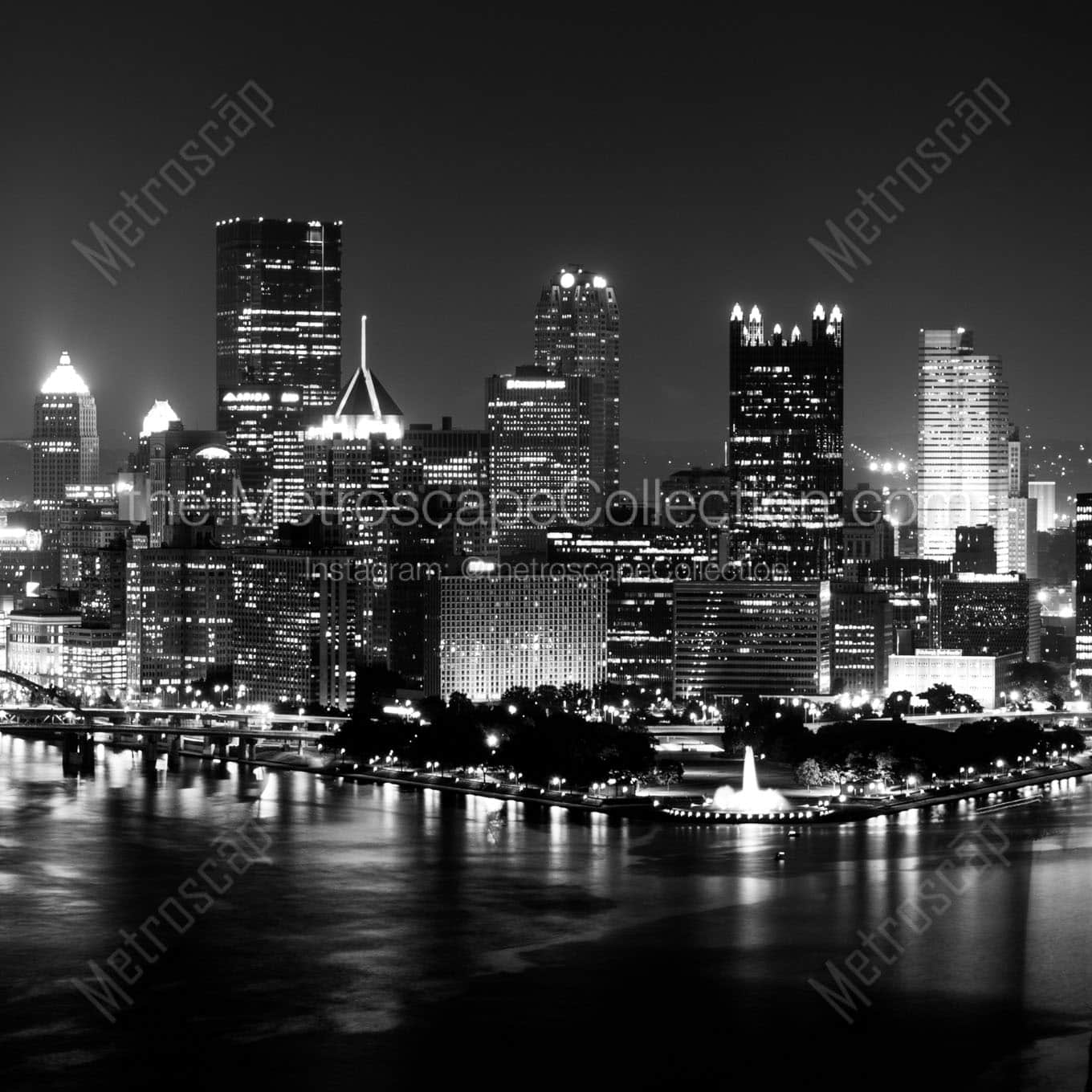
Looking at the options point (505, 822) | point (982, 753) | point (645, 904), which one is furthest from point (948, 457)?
point (645, 904)

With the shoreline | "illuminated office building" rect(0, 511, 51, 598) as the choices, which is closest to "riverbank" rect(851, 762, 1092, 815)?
the shoreline

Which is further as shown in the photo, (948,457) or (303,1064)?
(948,457)

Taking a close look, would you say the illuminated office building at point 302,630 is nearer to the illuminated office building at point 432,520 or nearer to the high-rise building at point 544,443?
the illuminated office building at point 432,520

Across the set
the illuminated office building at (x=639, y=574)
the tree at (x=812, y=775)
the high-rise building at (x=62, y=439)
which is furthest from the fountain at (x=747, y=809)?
the high-rise building at (x=62, y=439)

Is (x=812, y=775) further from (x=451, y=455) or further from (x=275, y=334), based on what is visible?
(x=275, y=334)

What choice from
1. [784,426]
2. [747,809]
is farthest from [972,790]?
[784,426]

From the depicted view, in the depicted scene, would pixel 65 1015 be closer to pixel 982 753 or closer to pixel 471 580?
pixel 982 753
